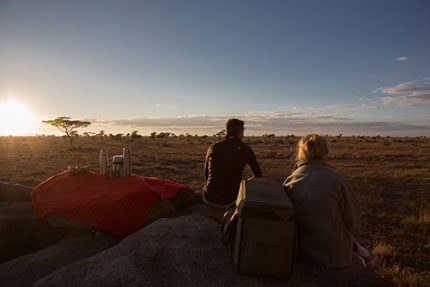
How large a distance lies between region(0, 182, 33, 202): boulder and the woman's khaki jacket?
5766mm

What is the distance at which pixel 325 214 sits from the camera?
2.86 metres

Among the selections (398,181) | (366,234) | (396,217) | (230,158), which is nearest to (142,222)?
(230,158)

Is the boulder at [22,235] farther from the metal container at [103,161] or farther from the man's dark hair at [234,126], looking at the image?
the man's dark hair at [234,126]

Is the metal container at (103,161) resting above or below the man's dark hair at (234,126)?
below

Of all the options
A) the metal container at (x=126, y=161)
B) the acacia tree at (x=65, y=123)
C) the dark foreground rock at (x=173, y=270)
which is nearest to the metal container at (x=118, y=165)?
the metal container at (x=126, y=161)

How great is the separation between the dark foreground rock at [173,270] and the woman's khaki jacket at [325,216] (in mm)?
242

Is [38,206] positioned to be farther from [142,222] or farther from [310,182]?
[310,182]

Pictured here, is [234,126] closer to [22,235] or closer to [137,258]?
[137,258]

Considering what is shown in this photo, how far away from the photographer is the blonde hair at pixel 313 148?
3.21 m

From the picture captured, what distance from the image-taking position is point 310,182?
2.99m

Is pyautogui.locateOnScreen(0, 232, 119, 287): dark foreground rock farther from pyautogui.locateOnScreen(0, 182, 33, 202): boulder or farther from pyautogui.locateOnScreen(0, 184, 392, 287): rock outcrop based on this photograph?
pyautogui.locateOnScreen(0, 182, 33, 202): boulder

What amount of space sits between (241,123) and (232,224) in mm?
2266

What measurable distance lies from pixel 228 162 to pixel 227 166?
7 cm

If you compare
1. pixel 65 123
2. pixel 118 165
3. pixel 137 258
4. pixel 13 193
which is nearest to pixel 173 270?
pixel 137 258
